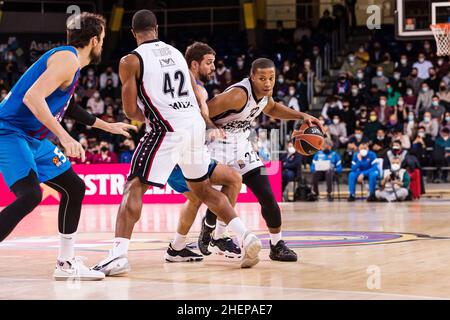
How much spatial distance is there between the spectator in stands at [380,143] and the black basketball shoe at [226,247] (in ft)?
37.5

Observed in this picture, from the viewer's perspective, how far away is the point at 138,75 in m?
6.87

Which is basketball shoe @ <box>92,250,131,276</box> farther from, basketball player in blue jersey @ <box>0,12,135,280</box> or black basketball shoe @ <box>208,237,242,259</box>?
black basketball shoe @ <box>208,237,242,259</box>

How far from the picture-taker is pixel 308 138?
8242mm

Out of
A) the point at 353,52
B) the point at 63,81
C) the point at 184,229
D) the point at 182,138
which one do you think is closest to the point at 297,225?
the point at 184,229

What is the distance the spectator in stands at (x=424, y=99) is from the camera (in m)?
21.5

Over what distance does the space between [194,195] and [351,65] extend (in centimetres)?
1744

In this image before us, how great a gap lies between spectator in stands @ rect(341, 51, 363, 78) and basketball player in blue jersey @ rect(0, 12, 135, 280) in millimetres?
18203

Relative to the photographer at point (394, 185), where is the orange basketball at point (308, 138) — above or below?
above

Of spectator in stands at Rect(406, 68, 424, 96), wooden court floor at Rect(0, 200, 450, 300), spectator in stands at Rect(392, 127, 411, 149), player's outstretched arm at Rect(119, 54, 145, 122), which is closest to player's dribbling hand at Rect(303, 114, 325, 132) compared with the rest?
wooden court floor at Rect(0, 200, 450, 300)

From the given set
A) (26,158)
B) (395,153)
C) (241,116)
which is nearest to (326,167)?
(395,153)

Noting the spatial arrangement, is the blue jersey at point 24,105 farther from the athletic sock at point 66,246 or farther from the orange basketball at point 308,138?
the orange basketball at point 308,138

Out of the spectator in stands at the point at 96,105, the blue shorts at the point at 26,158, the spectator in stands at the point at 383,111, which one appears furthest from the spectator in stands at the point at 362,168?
the blue shorts at the point at 26,158

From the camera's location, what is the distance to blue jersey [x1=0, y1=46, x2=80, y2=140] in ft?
20.3
